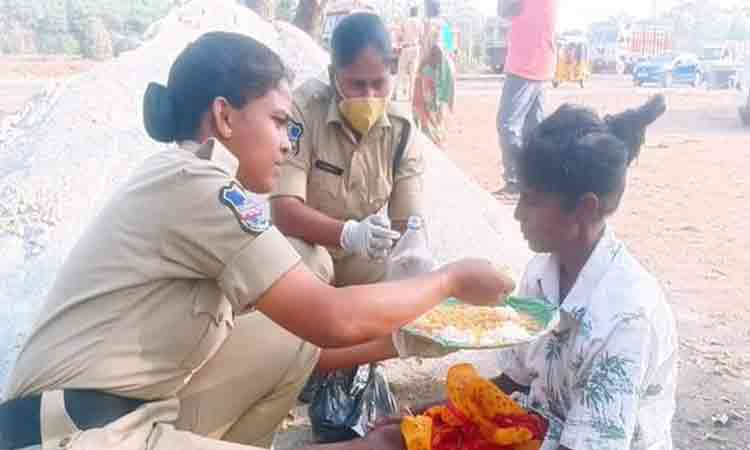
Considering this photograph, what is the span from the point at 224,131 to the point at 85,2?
3945cm

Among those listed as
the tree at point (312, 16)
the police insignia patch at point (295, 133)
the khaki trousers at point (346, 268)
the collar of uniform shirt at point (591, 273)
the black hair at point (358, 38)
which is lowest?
the khaki trousers at point (346, 268)

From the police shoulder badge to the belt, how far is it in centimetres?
52

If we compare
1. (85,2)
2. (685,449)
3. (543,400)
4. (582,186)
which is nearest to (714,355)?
(685,449)

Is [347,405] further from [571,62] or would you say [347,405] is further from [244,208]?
[571,62]

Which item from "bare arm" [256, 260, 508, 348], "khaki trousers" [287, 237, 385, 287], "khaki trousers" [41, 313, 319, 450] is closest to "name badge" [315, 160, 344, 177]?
"khaki trousers" [287, 237, 385, 287]

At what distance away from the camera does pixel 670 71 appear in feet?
82.4

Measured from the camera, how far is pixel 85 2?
3728cm

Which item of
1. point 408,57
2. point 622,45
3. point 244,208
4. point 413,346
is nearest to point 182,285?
point 244,208

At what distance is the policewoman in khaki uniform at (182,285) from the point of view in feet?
5.67

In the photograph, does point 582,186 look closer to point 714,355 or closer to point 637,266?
point 637,266

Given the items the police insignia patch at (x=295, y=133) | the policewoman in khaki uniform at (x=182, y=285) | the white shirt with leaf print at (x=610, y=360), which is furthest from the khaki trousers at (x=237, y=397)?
the police insignia patch at (x=295, y=133)

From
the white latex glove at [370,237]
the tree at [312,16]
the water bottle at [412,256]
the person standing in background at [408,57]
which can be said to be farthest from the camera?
the person standing in background at [408,57]

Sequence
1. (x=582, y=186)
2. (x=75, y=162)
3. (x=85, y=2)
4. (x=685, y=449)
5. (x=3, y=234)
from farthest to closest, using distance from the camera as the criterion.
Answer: (x=85, y=2), (x=75, y=162), (x=3, y=234), (x=685, y=449), (x=582, y=186)

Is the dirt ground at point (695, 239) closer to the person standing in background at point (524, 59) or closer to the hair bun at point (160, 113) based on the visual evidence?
the person standing in background at point (524, 59)
